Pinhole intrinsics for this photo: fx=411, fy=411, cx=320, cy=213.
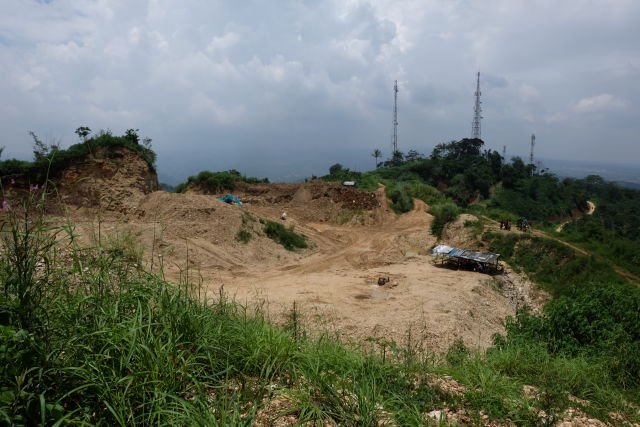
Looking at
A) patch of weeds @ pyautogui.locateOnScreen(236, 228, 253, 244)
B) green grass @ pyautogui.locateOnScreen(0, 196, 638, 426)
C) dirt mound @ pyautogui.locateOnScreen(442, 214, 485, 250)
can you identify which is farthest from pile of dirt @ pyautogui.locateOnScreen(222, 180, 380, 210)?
green grass @ pyautogui.locateOnScreen(0, 196, 638, 426)

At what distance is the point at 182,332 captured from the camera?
343 centimetres

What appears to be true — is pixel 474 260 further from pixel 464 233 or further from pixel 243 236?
pixel 243 236

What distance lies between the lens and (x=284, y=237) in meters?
20.1

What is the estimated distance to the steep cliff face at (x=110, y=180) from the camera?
19359 mm

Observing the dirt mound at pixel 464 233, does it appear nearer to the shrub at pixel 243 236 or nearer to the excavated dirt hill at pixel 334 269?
the excavated dirt hill at pixel 334 269

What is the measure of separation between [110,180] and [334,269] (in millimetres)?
12292

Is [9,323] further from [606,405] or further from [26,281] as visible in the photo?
[606,405]

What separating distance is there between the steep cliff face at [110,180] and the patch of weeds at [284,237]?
6.75 metres

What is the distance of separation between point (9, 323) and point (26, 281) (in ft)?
1.03

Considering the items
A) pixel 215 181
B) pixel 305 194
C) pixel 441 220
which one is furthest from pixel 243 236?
pixel 215 181

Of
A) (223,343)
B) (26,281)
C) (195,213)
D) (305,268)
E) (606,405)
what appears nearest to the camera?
(26,281)

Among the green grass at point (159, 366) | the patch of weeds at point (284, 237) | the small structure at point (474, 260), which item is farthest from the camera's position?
the patch of weeds at point (284, 237)

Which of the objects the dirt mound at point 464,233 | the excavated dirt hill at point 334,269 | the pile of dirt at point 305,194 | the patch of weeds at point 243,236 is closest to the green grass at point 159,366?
the excavated dirt hill at point 334,269

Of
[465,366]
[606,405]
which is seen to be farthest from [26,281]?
[606,405]
